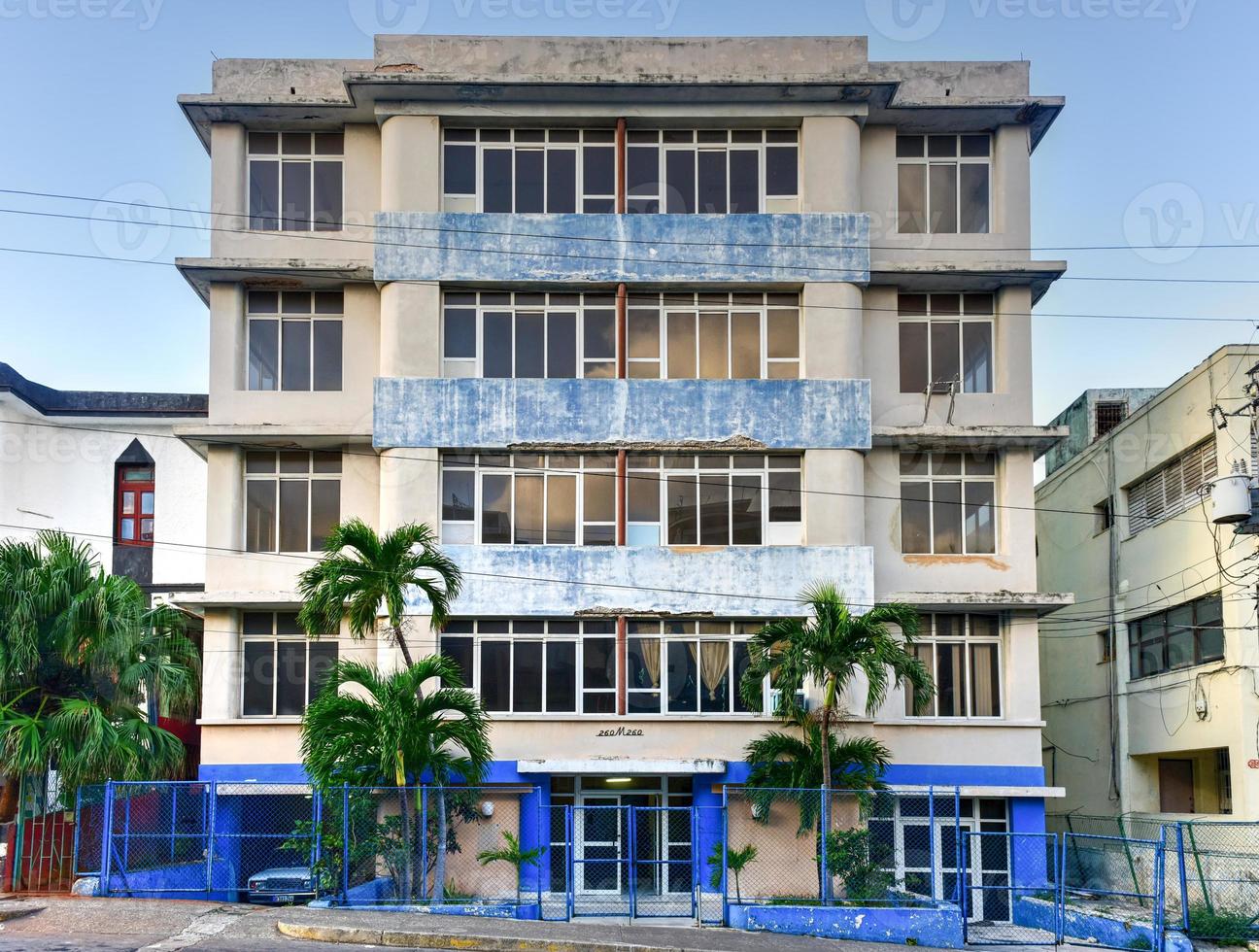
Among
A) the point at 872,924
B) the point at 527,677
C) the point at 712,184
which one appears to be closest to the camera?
the point at 872,924

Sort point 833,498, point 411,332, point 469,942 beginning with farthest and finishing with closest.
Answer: point 411,332 < point 833,498 < point 469,942

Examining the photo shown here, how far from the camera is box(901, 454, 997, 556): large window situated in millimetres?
32406

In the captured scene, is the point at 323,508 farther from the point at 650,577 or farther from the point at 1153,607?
the point at 1153,607

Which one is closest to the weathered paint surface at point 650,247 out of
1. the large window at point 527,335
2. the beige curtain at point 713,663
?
the large window at point 527,335

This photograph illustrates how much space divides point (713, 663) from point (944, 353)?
8.38 metres

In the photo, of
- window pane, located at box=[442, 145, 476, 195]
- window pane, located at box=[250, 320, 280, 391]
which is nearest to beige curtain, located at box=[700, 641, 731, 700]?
window pane, located at box=[250, 320, 280, 391]

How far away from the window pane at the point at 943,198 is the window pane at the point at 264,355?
1424cm

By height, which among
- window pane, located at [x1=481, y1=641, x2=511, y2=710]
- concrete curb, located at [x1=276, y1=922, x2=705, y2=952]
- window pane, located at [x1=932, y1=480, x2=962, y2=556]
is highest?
window pane, located at [x1=932, y1=480, x2=962, y2=556]

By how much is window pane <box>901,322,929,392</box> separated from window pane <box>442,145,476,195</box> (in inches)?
382

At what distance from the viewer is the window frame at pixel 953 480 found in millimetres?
32375

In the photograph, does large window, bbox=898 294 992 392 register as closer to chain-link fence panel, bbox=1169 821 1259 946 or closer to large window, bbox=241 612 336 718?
chain-link fence panel, bbox=1169 821 1259 946

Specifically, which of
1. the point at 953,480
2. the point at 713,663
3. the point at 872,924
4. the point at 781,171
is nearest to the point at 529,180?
the point at 781,171

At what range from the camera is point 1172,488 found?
110 ft

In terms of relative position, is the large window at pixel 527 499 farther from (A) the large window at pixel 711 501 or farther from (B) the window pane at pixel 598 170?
(B) the window pane at pixel 598 170
